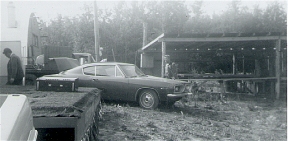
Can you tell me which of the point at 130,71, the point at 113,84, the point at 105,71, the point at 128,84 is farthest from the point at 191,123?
the point at 105,71

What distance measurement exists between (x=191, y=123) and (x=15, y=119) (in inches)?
261

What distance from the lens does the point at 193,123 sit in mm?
8164

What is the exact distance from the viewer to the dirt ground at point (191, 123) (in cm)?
679

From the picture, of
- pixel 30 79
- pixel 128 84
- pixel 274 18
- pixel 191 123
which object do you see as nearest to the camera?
pixel 191 123

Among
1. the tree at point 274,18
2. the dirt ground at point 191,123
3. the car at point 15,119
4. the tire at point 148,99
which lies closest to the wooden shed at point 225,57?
the dirt ground at point 191,123

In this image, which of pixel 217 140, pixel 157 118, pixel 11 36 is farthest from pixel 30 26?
pixel 217 140

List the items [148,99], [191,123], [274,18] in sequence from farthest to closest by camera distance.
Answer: [274,18] → [148,99] → [191,123]

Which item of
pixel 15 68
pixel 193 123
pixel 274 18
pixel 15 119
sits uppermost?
pixel 274 18

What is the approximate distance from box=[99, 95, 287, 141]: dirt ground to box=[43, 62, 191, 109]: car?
30cm

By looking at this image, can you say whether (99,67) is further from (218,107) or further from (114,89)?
(218,107)

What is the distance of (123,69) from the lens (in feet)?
33.6

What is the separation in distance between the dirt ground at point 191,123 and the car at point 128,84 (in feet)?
0.94

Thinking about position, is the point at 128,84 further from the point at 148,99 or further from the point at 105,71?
the point at 105,71

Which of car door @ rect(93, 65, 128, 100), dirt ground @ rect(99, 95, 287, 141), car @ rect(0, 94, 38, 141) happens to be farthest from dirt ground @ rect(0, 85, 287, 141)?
car @ rect(0, 94, 38, 141)
